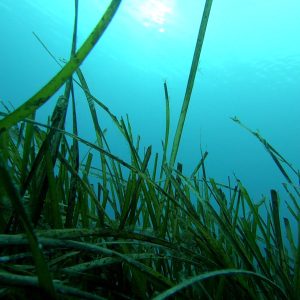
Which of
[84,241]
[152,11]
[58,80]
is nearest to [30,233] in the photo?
[58,80]

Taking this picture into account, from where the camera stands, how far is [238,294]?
824 mm

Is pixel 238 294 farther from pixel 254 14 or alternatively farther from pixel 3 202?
pixel 254 14

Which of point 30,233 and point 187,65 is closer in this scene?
point 30,233

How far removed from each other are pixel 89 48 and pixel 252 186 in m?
77.0

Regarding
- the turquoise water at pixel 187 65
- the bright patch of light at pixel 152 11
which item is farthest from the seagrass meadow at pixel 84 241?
the bright patch of light at pixel 152 11

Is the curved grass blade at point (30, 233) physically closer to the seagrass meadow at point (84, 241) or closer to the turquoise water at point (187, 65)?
the seagrass meadow at point (84, 241)

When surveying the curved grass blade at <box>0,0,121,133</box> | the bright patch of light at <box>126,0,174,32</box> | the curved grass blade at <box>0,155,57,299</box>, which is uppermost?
the bright patch of light at <box>126,0,174,32</box>

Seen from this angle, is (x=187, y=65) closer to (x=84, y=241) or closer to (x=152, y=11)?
(x=152, y=11)

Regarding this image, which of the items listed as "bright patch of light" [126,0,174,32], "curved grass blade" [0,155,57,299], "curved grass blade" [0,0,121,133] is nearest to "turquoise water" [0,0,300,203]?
"bright patch of light" [126,0,174,32]

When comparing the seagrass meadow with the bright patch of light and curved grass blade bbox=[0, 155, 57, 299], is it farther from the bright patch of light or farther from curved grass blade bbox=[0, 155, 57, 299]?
the bright patch of light

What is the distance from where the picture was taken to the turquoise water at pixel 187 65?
3334 cm

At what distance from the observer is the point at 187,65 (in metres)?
43.0

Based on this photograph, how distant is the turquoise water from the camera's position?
33.3m

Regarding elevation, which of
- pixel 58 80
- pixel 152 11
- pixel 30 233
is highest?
pixel 152 11
